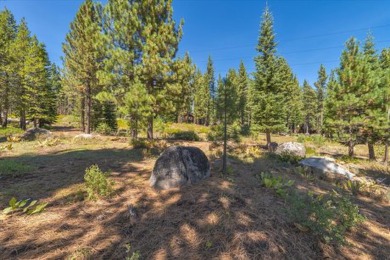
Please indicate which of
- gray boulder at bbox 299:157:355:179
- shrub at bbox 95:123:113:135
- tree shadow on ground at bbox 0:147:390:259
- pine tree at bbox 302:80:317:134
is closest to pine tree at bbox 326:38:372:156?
gray boulder at bbox 299:157:355:179

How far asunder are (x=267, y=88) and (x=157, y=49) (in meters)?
10.3

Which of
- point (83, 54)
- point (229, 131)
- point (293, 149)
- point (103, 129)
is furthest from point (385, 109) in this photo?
point (103, 129)

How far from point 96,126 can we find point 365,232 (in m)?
24.6

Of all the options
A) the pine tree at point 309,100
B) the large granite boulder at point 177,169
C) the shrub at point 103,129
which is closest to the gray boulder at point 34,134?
the shrub at point 103,129

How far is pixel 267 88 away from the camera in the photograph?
17.4 meters

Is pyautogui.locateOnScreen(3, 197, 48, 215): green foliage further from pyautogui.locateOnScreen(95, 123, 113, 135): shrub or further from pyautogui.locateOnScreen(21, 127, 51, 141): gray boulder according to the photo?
pyautogui.locateOnScreen(95, 123, 113, 135): shrub

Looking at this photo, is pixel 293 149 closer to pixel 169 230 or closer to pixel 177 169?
pixel 177 169

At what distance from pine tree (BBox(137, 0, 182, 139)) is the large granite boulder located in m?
7.03

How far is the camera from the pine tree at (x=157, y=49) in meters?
11.7

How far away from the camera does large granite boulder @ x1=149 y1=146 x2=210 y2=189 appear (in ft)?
17.3

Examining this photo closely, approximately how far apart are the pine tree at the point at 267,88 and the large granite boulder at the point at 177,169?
42.1 feet

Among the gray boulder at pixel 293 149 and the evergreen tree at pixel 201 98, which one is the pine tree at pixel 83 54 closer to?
the gray boulder at pixel 293 149

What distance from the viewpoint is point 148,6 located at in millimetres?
11867

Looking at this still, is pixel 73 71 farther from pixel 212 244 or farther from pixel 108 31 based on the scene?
pixel 212 244
